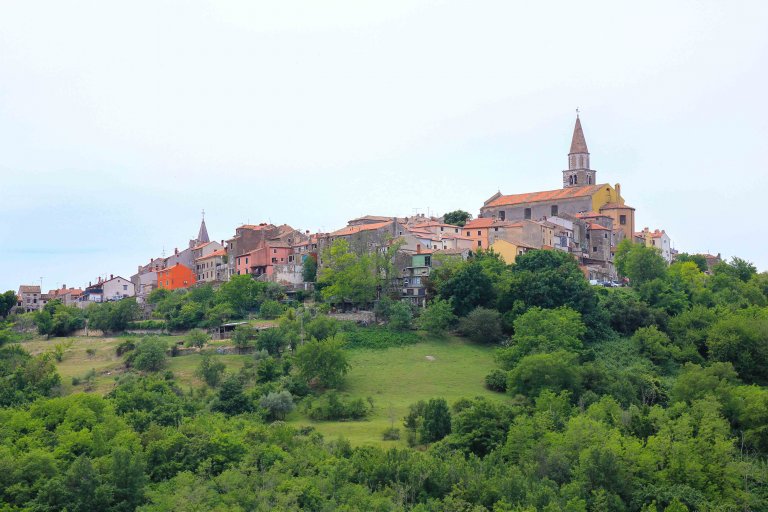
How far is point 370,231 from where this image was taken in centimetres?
7644

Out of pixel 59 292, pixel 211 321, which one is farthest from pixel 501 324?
pixel 59 292

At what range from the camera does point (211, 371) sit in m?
53.9

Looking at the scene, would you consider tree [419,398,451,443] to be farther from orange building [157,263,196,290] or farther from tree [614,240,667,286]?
orange building [157,263,196,290]

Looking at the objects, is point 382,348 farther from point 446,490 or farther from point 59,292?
point 59,292

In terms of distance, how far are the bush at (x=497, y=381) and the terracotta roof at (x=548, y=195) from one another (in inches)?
1590

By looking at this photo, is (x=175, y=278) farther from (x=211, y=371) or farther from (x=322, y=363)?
(x=322, y=363)

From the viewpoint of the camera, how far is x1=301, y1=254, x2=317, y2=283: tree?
77.6 metres

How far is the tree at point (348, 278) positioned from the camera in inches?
→ 2680

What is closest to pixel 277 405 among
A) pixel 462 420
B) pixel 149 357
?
pixel 462 420

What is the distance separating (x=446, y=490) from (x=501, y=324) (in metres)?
27.8

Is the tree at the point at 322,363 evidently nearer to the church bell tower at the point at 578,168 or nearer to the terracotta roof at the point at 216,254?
the terracotta roof at the point at 216,254

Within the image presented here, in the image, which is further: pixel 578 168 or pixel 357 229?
pixel 578 168

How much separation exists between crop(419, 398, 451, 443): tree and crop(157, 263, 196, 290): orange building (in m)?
49.4

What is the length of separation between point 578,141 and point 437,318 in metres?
45.8
